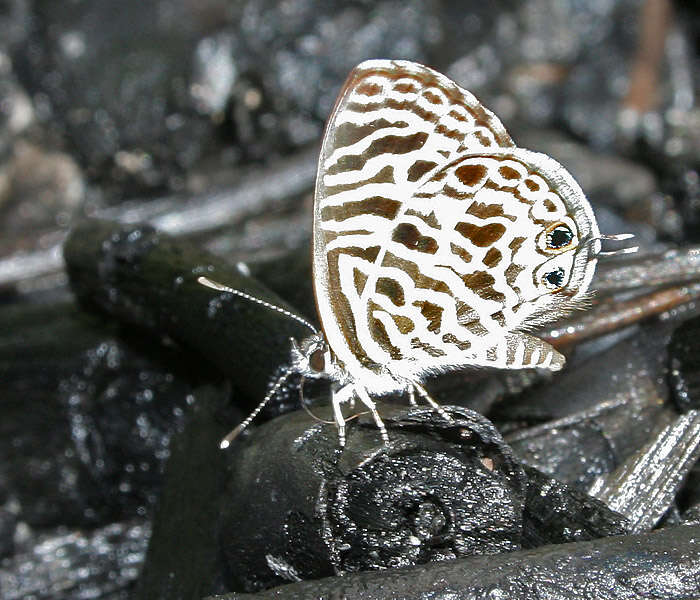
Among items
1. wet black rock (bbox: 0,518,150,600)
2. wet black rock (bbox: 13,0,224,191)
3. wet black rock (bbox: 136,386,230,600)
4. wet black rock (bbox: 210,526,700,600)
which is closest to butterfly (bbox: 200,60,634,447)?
wet black rock (bbox: 136,386,230,600)

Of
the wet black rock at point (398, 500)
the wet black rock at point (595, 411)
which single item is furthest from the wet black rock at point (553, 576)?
the wet black rock at point (595, 411)

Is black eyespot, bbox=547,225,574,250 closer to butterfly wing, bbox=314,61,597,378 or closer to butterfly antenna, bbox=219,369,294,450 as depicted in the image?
butterfly wing, bbox=314,61,597,378

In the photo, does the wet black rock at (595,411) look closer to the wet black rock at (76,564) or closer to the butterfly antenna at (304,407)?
the butterfly antenna at (304,407)

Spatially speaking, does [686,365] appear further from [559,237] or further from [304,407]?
[304,407]

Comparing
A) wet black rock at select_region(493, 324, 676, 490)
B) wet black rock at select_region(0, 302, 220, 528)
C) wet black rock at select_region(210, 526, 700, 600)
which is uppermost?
wet black rock at select_region(210, 526, 700, 600)

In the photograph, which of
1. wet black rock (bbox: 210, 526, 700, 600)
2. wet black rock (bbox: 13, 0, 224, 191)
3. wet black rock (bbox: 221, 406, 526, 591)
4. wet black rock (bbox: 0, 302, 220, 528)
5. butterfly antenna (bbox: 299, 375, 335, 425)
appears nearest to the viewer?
wet black rock (bbox: 210, 526, 700, 600)

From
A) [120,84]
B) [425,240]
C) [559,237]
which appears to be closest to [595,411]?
[559,237]

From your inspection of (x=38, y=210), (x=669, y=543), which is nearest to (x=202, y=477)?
(x=669, y=543)
